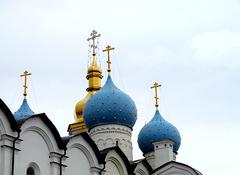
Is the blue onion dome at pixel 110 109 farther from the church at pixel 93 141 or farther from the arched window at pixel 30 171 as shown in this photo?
the arched window at pixel 30 171

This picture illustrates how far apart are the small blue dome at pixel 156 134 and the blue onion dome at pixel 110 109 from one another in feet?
3.76

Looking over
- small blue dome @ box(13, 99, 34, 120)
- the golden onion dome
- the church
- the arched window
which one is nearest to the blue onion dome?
the church

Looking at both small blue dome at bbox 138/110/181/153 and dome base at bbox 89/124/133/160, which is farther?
small blue dome at bbox 138/110/181/153

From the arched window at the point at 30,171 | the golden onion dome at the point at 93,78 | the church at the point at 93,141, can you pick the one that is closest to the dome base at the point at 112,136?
the church at the point at 93,141

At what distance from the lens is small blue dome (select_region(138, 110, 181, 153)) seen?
2623cm

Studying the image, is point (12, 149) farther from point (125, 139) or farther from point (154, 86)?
point (154, 86)

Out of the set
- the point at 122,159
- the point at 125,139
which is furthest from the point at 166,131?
the point at 122,159

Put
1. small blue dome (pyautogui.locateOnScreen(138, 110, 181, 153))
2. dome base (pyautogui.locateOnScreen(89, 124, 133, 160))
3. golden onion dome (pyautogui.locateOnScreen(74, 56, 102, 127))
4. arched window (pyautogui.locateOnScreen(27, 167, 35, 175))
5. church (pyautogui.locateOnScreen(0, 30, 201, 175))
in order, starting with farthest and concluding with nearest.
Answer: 1. golden onion dome (pyautogui.locateOnScreen(74, 56, 102, 127))
2. small blue dome (pyautogui.locateOnScreen(138, 110, 181, 153))
3. dome base (pyautogui.locateOnScreen(89, 124, 133, 160))
4. arched window (pyautogui.locateOnScreen(27, 167, 35, 175))
5. church (pyautogui.locateOnScreen(0, 30, 201, 175))

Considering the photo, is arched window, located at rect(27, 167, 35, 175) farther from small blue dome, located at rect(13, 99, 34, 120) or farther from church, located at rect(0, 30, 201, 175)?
small blue dome, located at rect(13, 99, 34, 120)

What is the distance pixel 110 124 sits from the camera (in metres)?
25.1

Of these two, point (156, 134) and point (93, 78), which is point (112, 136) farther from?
point (93, 78)

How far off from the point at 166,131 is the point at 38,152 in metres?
8.99

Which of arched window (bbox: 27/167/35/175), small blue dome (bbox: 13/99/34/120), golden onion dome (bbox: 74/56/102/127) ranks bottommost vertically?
arched window (bbox: 27/167/35/175)

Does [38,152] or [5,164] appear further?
[38,152]
